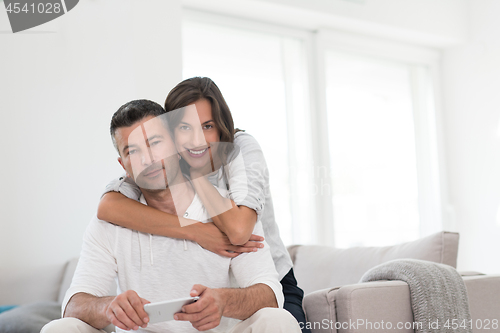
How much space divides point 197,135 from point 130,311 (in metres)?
0.37

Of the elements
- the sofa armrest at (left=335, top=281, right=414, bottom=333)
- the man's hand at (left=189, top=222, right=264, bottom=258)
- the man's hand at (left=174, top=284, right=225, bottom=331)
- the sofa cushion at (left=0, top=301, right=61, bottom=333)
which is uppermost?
the man's hand at (left=189, top=222, right=264, bottom=258)

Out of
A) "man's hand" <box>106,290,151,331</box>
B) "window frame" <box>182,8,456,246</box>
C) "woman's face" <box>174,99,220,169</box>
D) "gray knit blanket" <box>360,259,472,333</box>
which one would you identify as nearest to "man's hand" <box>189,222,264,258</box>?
"woman's face" <box>174,99,220,169</box>

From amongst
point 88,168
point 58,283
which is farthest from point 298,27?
point 58,283

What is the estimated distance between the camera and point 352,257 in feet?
5.50

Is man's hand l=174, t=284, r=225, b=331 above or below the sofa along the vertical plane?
above

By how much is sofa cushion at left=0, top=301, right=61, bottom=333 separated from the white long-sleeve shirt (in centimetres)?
60

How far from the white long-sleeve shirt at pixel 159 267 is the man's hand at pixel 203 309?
5.8 inches

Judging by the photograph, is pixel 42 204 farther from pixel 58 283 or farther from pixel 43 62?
pixel 43 62

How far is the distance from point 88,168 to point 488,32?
279 centimetres

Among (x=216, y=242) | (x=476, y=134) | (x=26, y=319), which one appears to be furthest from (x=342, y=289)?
(x=476, y=134)

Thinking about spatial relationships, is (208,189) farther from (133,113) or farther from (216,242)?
(133,113)

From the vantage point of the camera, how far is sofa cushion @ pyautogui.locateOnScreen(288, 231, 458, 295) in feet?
4.77

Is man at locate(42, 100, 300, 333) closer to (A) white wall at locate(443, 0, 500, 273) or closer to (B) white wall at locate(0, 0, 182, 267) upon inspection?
(B) white wall at locate(0, 0, 182, 267)

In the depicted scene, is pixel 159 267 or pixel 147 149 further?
pixel 159 267
